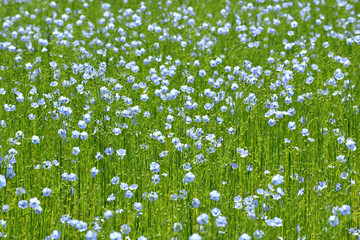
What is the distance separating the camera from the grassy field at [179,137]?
12.4 feet

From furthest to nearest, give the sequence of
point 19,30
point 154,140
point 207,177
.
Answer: point 19,30 < point 154,140 < point 207,177

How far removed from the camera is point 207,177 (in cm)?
412

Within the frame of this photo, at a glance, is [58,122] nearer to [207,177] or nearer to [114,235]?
[207,177]

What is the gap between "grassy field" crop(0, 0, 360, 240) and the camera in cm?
378

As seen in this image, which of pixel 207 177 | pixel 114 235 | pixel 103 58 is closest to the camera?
pixel 114 235

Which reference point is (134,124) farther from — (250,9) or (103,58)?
(250,9)

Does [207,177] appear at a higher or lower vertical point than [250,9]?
lower

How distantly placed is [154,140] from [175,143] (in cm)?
33

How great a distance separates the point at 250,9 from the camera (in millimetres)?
9633

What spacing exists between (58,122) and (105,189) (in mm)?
921

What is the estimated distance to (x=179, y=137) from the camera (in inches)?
193

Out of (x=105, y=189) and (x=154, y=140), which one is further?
(x=154, y=140)

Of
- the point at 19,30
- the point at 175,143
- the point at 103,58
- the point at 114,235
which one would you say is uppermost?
the point at 19,30

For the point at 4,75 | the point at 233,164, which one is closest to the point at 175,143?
the point at 233,164
